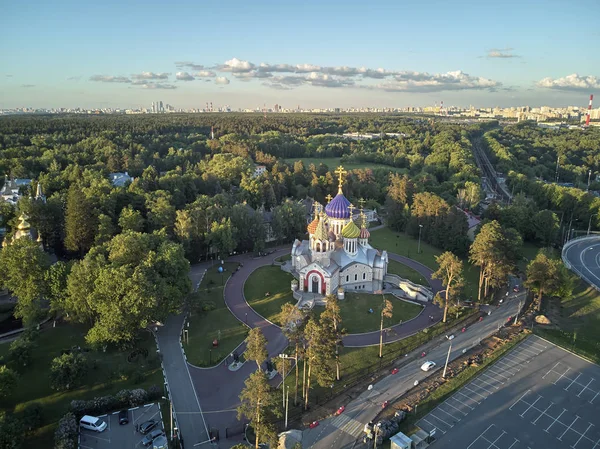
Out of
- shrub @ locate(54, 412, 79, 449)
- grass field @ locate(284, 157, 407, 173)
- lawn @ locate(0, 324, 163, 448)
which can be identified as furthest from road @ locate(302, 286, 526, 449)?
grass field @ locate(284, 157, 407, 173)

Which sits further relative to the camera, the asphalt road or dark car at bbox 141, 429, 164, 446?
the asphalt road

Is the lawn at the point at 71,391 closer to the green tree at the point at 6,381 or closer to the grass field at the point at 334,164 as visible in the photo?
the green tree at the point at 6,381

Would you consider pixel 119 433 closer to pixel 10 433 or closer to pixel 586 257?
pixel 10 433

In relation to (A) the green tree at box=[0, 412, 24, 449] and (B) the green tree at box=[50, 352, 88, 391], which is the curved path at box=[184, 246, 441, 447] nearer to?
(B) the green tree at box=[50, 352, 88, 391]

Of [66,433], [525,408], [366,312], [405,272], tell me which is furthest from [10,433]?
[405,272]

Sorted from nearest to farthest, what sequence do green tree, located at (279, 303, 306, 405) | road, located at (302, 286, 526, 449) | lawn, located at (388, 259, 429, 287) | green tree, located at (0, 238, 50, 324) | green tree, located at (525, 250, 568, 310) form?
road, located at (302, 286, 526, 449)
green tree, located at (279, 303, 306, 405)
green tree, located at (0, 238, 50, 324)
green tree, located at (525, 250, 568, 310)
lawn, located at (388, 259, 429, 287)

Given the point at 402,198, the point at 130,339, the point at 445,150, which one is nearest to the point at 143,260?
the point at 130,339
